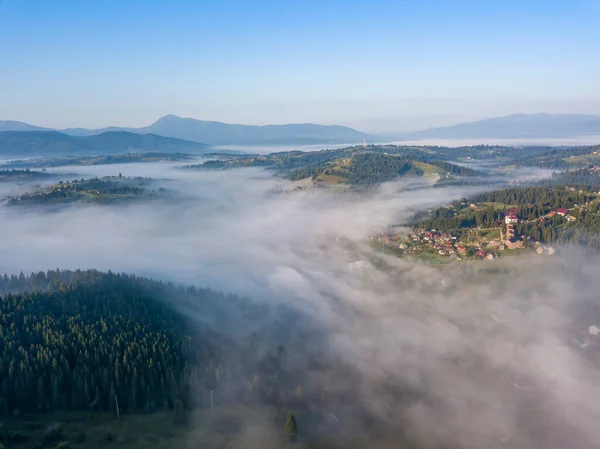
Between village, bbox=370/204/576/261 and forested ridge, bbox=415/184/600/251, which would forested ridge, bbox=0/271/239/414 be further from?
forested ridge, bbox=415/184/600/251

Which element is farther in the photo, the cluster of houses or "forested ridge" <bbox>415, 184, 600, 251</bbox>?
"forested ridge" <bbox>415, 184, 600, 251</bbox>

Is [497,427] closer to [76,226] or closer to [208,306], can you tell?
[208,306]

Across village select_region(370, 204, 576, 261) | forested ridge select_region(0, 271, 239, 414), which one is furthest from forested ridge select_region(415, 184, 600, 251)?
forested ridge select_region(0, 271, 239, 414)

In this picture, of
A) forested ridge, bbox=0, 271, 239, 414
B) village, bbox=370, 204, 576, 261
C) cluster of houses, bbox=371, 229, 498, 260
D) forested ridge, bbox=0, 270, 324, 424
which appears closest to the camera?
forested ridge, bbox=0, 271, 239, 414

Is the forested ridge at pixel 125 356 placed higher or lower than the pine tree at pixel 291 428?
higher

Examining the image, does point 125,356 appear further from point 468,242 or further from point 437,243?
point 468,242

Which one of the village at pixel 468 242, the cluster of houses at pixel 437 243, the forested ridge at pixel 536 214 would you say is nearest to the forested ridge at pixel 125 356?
the cluster of houses at pixel 437 243

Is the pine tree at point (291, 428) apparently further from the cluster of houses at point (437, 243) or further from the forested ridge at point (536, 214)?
the forested ridge at point (536, 214)

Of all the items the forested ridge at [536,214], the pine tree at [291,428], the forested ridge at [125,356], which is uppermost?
the forested ridge at [536,214]

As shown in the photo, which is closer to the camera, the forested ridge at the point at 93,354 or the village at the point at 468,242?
the forested ridge at the point at 93,354

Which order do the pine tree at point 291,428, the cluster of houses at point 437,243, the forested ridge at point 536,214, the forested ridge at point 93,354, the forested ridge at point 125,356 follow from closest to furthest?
the pine tree at point 291,428 < the forested ridge at point 93,354 < the forested ridge at point 125,356 < the cluster of houses at point 437,243 < the forested ridge at point 536,214

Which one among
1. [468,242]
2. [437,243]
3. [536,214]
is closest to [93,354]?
[437,243]
